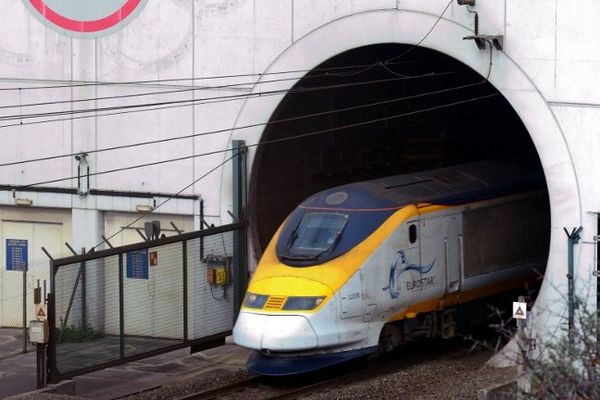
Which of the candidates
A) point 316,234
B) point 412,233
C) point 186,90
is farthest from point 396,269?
point 186,90

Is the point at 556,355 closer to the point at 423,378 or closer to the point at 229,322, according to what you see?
the point at 423,378

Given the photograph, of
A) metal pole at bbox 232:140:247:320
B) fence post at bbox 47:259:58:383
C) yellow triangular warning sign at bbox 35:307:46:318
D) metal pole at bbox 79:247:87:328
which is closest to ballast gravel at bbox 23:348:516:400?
fence post at bbox 47:259:58:383

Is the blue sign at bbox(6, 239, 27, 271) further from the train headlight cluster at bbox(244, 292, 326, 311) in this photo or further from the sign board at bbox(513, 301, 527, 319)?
the sign board at bbox(513, 301, 527, 319)

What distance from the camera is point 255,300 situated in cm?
1941

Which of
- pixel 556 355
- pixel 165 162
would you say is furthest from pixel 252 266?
pixel 556 355

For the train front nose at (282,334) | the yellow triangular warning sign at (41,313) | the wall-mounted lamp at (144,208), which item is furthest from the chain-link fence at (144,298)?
the train front nose at (282,334)

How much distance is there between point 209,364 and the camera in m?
22.6

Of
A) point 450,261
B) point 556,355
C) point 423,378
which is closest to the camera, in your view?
point 556,355

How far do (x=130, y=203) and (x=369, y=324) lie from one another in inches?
278

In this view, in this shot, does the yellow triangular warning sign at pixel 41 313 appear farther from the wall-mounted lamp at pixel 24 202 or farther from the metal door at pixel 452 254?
the metal door at pixel 452 254

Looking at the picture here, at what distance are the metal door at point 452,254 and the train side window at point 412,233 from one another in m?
0.91

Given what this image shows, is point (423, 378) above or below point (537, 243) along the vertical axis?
below

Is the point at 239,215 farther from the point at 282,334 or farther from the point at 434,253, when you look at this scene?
the point at 282,334

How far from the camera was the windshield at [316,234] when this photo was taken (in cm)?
1959
